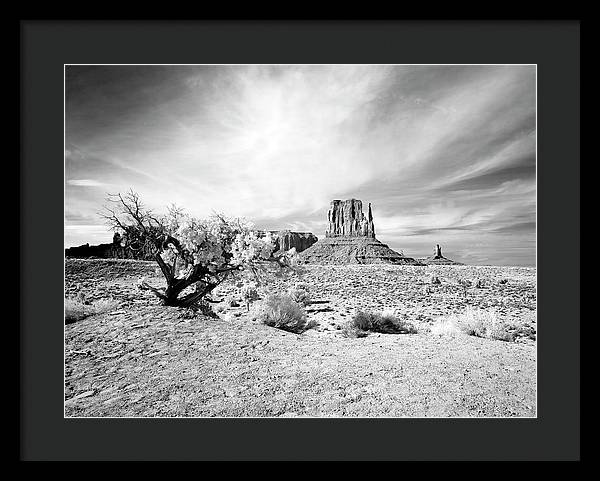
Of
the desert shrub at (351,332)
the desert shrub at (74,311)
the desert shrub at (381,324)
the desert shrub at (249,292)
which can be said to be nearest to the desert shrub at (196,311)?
the desert shrub at (249,292)

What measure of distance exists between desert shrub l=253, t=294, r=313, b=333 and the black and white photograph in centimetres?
3

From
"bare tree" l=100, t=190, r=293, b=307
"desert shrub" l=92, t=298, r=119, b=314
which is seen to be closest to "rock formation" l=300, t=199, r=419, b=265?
"bare tree" l=100, t=190, r=293, b=307

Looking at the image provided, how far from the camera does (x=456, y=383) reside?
99.7 inches

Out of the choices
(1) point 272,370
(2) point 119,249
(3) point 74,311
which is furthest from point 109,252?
(1) point 272,370

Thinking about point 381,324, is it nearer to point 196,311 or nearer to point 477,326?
point 477,326

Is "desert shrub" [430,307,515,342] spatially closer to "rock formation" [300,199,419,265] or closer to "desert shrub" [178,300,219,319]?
"rock formation" [300,199,419,265]

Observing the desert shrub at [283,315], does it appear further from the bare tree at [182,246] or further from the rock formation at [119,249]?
the rock formation at [119,249]

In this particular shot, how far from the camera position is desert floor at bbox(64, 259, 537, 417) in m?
2.36
